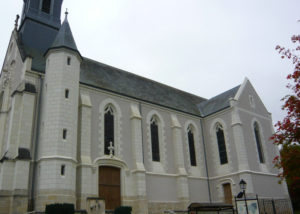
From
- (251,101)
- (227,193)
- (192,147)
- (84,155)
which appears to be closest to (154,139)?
(192,147)

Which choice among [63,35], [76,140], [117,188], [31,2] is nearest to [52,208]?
[76,140]

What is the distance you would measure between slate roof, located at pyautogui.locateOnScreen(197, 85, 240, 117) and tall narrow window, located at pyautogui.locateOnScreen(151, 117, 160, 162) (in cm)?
687

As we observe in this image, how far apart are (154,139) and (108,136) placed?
15.3 feet

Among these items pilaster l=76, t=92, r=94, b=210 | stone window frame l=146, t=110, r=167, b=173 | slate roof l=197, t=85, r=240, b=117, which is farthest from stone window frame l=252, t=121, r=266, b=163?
pilaster l=76, t=92, r=94, b=210

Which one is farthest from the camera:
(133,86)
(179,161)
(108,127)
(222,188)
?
(133,86)

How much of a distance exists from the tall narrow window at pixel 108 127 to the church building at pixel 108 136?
0.08 meters

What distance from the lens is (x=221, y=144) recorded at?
92.0 ft

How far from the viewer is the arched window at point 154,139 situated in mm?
24391

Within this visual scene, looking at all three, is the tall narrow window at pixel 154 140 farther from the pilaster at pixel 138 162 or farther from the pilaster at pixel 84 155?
the pilaster at pixel 84 155

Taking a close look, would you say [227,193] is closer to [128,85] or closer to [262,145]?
[262,145]

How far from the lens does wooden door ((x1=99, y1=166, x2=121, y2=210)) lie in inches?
789

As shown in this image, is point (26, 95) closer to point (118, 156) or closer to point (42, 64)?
point (42, 64)

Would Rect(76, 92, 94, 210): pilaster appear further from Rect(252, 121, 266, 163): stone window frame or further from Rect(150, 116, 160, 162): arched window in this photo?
Rect(252, 121, 266, 163): stone window frame

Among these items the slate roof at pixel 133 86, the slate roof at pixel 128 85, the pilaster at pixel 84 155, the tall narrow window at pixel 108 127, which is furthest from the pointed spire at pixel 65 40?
the tall narrow window at pixel 108 127
